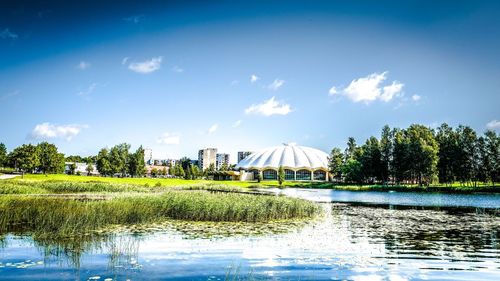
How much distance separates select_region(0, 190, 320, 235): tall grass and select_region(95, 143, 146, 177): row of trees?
70877mm

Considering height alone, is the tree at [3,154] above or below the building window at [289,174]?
above

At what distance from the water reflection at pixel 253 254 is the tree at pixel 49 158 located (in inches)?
3005

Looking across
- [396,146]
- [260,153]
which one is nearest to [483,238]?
[396,146]

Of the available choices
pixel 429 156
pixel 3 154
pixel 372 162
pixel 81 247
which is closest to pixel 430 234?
pixel 81 247

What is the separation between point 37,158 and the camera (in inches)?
3004

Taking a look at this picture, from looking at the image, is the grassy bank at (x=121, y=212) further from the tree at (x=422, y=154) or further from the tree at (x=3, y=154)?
the tree at (x=3, y=154)

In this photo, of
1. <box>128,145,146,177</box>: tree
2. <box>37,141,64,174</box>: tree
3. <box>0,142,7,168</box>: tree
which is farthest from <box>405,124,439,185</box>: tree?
<box>0,142,7,168</box>: tree

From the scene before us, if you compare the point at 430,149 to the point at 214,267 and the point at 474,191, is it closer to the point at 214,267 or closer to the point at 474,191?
the point at 474,191

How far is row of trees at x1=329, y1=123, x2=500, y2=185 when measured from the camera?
71.6m

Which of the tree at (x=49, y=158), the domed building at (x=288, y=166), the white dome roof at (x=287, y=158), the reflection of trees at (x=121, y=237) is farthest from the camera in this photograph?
the white dome roof at (x=287, y=158)

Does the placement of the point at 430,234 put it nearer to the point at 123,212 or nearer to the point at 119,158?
the point at 123,212

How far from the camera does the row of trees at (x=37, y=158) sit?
73.6 m

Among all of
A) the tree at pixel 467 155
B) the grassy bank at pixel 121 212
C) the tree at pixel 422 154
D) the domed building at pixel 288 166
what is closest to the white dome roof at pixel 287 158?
the domed building at pixel 288 166

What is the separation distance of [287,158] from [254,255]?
143902mm
